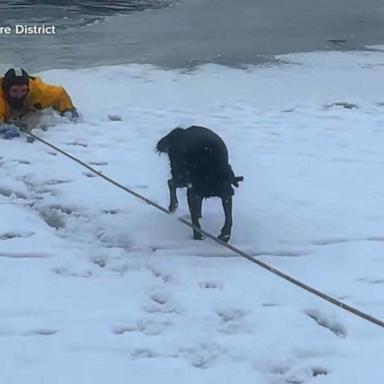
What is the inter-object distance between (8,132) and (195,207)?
2.86 m

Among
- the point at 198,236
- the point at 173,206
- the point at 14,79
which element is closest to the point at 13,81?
the point at 14,79

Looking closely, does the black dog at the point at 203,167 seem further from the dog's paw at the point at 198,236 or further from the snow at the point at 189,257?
the snow at the point at 189,257

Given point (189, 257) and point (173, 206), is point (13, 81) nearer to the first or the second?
point (173, 206)

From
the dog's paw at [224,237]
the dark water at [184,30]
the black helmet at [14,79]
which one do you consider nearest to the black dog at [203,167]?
the dog's paw at [224,237]

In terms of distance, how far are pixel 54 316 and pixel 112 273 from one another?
0.58 metres

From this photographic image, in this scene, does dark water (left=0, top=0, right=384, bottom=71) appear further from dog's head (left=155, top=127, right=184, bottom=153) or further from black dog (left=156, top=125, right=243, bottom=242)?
black dog (left=156, top=125, right=243, bottom=242)

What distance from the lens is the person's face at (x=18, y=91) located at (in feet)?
24.7

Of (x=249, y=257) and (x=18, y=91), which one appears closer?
(x=249, y=257)

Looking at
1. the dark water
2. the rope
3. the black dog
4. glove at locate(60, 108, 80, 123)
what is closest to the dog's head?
the black dog

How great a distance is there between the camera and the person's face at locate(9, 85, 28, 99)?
24.7 ft

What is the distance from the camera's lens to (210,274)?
4.71 m

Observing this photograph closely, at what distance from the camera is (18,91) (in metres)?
7.54

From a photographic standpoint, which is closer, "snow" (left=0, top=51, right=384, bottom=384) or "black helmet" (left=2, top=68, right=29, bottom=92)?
"snow" (left=0, top=51, right=384, bottom=384)

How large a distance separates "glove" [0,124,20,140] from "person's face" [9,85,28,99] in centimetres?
25
